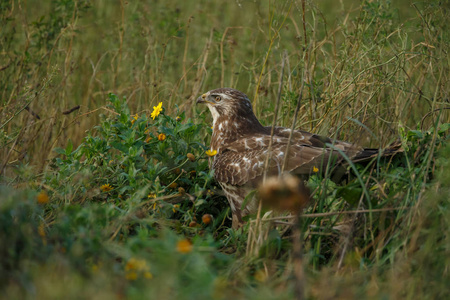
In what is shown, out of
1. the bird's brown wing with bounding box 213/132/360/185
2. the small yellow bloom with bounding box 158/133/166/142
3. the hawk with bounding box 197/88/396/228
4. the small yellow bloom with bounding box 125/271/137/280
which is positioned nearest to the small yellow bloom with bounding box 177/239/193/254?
the small yellow bloom with bounding box 125/271/137/280

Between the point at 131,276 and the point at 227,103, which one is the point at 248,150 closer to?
the point at 227,103

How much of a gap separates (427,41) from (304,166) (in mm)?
1757

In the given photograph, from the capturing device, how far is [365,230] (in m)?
3.44

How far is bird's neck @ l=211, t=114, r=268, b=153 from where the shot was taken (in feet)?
15.5

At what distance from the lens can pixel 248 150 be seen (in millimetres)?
4453

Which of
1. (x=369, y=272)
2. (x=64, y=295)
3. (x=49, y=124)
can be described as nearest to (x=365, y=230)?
(x=369, y=272)

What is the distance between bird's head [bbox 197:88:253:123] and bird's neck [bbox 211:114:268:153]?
0.12ft

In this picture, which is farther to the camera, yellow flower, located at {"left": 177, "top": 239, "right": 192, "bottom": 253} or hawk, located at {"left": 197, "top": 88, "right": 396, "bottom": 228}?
hawk, located at {"left": 197, "top": 88, "right": 396, "bottom": 228}

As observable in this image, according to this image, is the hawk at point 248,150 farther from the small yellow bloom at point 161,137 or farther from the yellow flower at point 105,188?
the yellow flower at point 105,188

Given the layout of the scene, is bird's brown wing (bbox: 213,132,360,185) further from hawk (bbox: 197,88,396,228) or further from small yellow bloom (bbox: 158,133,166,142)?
small yellow bloom (bbox: 158,133,166,142)

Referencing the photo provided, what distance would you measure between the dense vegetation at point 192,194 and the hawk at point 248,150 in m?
0.16

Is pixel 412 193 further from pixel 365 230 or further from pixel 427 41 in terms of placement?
pixel 427 41

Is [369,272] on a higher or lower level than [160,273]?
lower

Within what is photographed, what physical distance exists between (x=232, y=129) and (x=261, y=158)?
2.00ft
